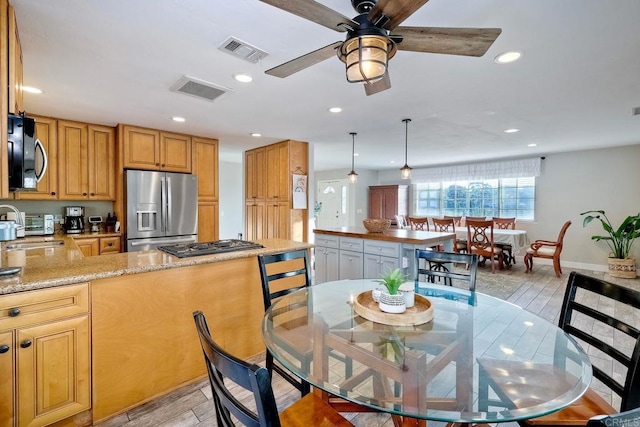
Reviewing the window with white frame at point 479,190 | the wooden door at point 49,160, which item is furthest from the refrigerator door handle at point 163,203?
the window with white frame at point 479,190

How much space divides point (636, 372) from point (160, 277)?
89.0 inches

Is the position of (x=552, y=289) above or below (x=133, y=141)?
below

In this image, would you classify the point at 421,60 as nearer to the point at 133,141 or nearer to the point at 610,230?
the point at 133,141

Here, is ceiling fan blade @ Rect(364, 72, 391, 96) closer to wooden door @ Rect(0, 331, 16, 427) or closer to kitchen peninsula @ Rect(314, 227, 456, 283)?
kitchen peninsula @ Rect(314, 227, 456, 283)


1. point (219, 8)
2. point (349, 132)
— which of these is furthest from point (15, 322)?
point (349, 132)

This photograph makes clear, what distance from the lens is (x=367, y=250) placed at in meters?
3.73

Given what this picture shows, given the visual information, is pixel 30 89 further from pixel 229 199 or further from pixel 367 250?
pixel 229 199

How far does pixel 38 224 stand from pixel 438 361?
473cm

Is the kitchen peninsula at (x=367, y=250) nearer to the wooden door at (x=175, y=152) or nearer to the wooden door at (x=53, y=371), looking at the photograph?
the wooden door at (x=175, y=152)

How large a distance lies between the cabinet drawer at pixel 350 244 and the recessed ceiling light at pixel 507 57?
7.66 feet

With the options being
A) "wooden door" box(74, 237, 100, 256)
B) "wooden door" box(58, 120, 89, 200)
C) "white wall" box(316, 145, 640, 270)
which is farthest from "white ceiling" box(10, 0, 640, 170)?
"white wall" box(316, 145, 640, 270)

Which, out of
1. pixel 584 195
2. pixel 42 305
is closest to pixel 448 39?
pixel 42 305

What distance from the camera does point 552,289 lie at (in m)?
4.34

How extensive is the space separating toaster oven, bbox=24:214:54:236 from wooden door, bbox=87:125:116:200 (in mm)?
508
